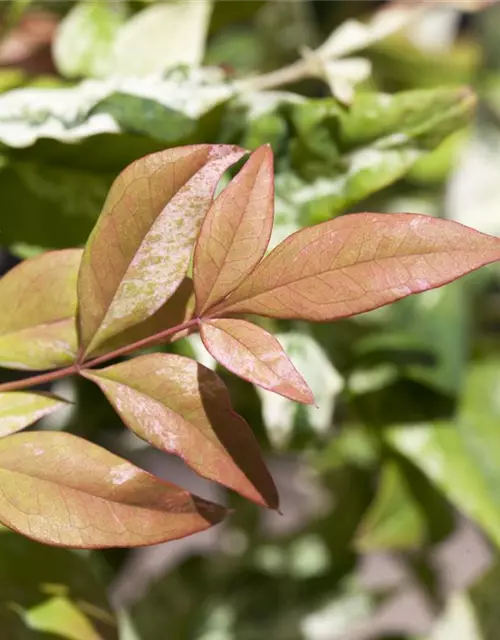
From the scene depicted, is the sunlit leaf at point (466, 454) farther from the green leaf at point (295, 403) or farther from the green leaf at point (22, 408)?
the green leaf at point (22, 408)

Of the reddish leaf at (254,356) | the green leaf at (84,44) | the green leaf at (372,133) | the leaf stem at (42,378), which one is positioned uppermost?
the green leaf at (84,44)

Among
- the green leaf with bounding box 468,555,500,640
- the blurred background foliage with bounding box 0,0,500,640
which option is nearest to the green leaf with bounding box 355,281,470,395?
the blurred background foliage with bounding box 0,0,500,640

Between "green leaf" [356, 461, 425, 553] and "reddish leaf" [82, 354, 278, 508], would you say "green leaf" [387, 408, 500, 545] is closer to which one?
"green leaf" [356, 461, 425, 553]

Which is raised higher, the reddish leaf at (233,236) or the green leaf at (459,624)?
the reddish leaf at (233,236)

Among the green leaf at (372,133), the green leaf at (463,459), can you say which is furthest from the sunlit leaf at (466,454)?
the green leaf at (372,133)

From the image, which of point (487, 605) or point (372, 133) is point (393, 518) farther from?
point (372, 133)

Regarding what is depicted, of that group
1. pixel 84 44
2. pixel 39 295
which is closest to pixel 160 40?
pixel 84 44

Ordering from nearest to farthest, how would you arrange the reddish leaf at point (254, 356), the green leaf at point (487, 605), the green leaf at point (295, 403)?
1. the reddish leaf at point (254, 356)
2. the green leaf at point (295, 403)
3. the green leaf at point (487, 605)
